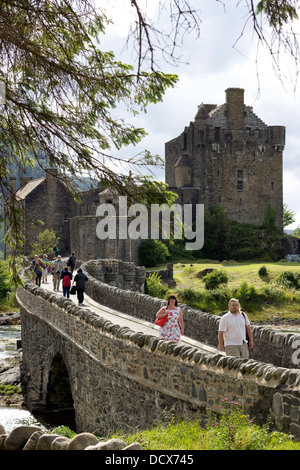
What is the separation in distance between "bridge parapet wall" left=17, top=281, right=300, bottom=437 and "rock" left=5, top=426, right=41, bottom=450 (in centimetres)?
262

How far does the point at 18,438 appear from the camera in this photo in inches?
277

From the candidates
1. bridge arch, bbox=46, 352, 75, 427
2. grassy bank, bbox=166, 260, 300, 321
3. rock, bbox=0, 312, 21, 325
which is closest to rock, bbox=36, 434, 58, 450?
bridge arch, bbox=46, 352, 75, 427

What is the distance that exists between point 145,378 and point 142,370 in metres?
0.15

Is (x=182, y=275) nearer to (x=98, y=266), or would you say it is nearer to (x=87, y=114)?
(x=98, y=266)

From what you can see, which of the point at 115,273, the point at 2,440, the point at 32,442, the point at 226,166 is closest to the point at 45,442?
the point at 32,442

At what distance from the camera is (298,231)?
417 ft

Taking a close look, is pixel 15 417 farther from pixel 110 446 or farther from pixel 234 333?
pixel 110 446

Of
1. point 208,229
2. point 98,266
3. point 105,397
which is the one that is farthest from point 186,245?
point 105,397

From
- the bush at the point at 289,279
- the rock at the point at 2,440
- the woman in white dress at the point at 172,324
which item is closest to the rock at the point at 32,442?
the rock at the point at 2,440

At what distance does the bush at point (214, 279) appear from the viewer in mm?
49156

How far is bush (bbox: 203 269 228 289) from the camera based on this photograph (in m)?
49.2

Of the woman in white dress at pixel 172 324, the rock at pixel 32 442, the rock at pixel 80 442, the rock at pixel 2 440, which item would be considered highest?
the woman in white dress at pixel 172 324

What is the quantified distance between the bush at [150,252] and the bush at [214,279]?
4582 millimetres

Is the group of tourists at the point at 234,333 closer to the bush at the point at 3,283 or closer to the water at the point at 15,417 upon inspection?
the water at the point at 15,417
